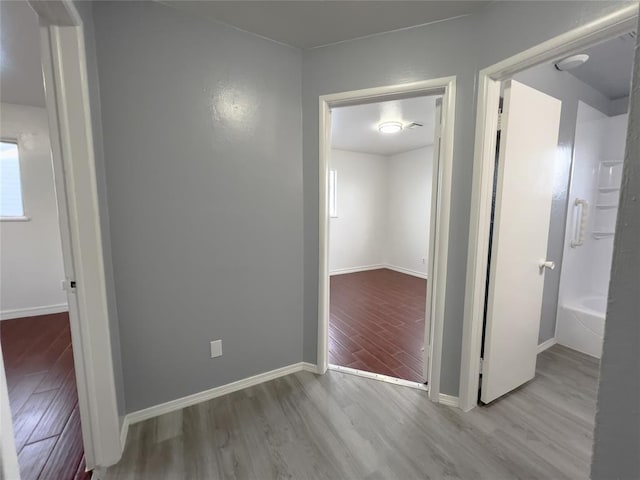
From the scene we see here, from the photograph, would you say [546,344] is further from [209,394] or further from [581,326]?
[209,394]

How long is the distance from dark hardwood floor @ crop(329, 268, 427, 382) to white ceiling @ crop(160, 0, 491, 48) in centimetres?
236

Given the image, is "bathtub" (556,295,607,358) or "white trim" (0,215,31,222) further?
"white trim" (0,215,31,222)

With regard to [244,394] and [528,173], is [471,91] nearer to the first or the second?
[528,173]

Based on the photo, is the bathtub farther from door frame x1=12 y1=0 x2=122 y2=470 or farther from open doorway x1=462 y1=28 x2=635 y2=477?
door frame x1=12 y1=0 x2=122 y2=470

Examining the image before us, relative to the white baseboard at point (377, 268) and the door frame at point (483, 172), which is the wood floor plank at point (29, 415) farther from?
the white baseboard at point (377, 268)

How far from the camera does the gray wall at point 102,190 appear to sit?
1.26 metres

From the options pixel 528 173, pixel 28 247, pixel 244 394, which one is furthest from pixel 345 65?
pixel 28 247

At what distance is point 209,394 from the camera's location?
1816 mm

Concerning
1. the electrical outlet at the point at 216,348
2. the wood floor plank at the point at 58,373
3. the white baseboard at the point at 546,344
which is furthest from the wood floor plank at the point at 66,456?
the white baseboard at the point at 546,344

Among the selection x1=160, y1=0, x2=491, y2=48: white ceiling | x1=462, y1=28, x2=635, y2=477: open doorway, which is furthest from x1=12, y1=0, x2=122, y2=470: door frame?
x1=462, y1=28, x2=635, y2=477: open doorway

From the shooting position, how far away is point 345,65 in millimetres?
1792

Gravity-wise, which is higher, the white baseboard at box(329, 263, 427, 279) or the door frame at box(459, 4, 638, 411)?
the door frame at box(459, 4, 638, 411)

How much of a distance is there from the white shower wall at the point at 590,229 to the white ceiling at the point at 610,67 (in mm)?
202

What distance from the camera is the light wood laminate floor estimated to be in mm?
→ 1340
